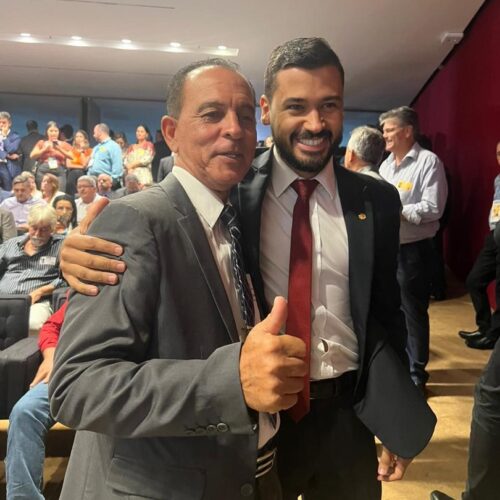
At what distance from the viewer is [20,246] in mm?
3535

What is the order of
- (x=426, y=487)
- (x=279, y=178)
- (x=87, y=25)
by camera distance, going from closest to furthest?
1. (x=279, y=178)
2. (x=426, y=487)
3. (x=87, y=25)

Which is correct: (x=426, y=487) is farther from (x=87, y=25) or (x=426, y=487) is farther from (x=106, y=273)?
(x=87, y=25)

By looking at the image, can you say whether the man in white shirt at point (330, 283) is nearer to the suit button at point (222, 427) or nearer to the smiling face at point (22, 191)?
the suit button at point (222, 427)

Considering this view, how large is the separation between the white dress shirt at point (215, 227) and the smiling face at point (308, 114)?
33 centimetres

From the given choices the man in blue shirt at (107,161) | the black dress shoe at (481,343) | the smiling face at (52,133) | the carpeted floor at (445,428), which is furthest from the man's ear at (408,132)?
the smiling face at (52,133)

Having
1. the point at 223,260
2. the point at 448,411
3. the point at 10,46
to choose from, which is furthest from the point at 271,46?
the point at 223,260

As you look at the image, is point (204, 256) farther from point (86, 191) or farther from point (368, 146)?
point (86, 191)

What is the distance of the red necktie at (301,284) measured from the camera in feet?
3.78

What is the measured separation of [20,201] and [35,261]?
2449mm

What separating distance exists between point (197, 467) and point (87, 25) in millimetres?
6276

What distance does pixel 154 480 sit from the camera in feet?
2.62

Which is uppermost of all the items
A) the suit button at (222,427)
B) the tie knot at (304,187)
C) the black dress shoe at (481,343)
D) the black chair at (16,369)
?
the tie knot at (304,187)

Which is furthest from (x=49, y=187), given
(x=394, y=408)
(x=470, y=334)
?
(x=394, y=408)

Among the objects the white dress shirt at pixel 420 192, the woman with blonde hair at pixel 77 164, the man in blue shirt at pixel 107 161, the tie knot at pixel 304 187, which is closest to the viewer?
the tie knot at pixel 304 187
